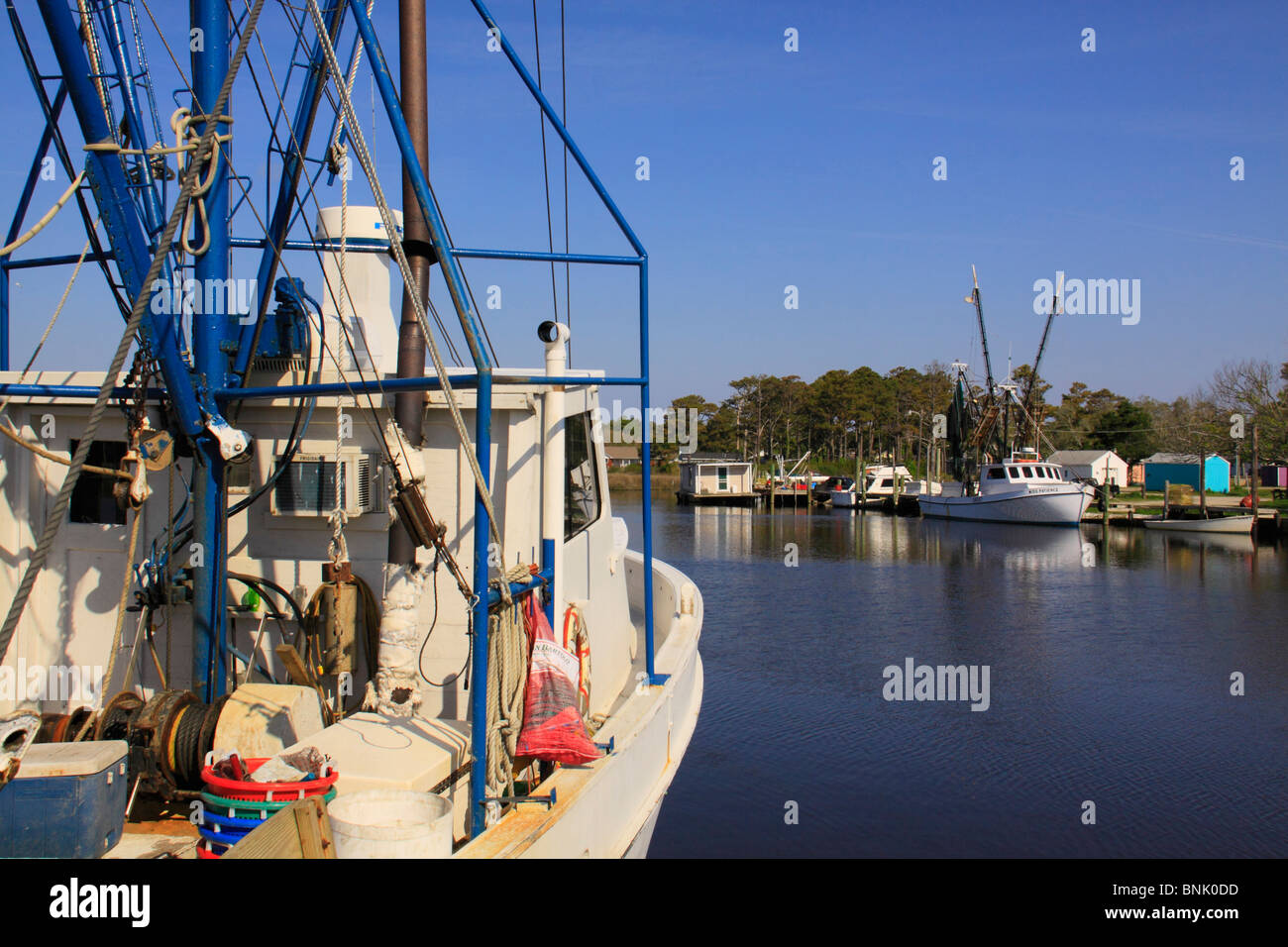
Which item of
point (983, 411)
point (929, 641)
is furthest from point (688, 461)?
point (929, 641)

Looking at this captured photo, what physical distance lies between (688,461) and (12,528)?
6494cm

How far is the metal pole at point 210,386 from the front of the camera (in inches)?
236

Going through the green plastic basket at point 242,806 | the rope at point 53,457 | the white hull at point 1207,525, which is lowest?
the white hull at point 1207,525

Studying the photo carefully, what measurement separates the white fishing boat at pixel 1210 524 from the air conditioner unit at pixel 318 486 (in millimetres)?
43992

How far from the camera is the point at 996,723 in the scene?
1445cm

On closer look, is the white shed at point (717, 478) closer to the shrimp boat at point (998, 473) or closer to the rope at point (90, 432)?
the shrimp boat at point (998, 473)

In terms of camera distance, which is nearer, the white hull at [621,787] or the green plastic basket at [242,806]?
the green plastic basket at [242,806]

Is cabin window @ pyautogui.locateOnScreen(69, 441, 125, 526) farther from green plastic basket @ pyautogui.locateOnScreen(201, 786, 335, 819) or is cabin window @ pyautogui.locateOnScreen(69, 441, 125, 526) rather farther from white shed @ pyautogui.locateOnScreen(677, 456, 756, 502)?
white shed @ pyautogui.locateOnScreen(677, 456, 756, 502)

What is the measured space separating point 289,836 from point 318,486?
10.3 ft

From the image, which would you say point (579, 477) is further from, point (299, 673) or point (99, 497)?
point (99, 497)

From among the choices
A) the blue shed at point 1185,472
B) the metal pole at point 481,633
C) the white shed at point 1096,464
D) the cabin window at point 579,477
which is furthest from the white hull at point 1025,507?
Answer: the metal pole at point 481,633

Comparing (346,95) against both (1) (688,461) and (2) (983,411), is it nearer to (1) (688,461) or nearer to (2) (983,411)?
(2) (983,411)

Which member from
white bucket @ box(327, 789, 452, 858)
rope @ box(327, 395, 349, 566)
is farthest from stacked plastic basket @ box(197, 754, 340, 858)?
rope @ box(327, 395, 349, 566)

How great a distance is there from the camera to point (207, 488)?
609 centimetres
